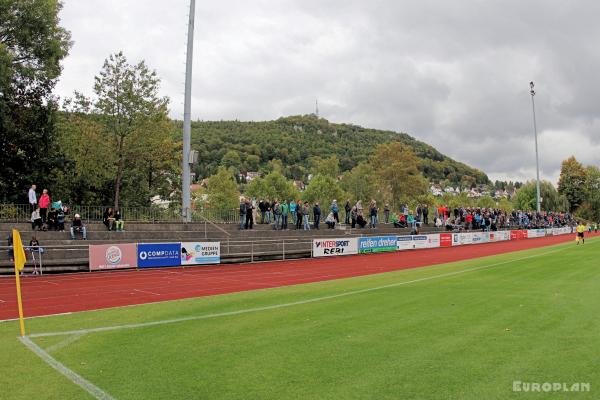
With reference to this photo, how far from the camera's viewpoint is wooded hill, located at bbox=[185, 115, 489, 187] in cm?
12607

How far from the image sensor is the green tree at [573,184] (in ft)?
374

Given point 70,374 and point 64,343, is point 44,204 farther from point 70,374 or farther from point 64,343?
point 70,374

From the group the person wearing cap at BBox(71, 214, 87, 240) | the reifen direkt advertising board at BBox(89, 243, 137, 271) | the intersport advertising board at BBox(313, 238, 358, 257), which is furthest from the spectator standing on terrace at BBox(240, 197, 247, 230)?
the person wearing cap at BBox(71, 214, 87, 240)

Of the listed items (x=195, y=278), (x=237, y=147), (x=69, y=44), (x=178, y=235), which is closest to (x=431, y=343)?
(x=195, y=278)

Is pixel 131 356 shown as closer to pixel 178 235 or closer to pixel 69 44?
pixel 178 235

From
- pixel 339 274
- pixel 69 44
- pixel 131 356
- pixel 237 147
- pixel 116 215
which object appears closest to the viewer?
pixel 131 356

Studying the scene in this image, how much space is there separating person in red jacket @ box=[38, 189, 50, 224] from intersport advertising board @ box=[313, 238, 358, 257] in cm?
1476

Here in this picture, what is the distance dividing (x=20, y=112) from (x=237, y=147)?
107 metres

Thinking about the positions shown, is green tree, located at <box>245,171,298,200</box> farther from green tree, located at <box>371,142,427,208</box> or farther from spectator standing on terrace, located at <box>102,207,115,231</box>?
spectator standing on terrace, located at <box>102,207,115,231</box>

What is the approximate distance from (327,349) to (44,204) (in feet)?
68.2

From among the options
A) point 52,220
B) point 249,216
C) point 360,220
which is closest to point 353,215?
point 360,220

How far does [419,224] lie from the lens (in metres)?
44.6

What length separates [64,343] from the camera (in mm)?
8258

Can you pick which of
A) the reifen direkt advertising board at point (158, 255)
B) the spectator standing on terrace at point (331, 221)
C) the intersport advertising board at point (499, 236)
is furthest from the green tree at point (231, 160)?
the reifen direkt advertising board at point (158, 255)
